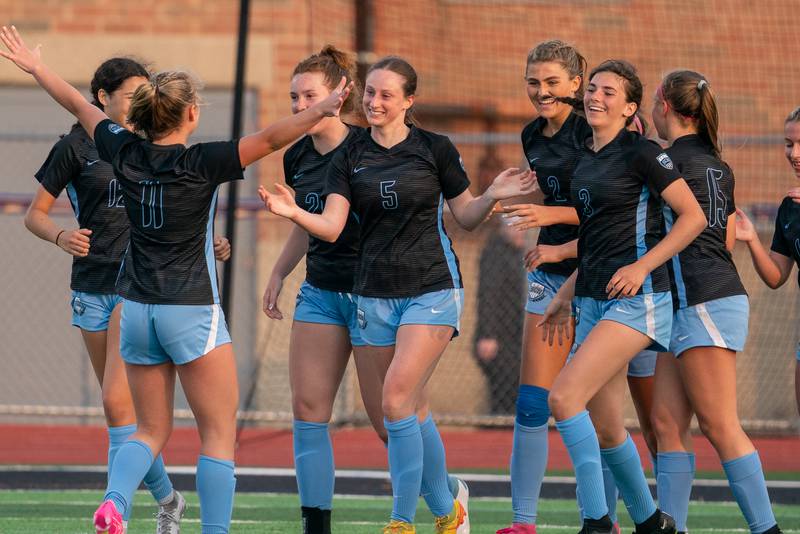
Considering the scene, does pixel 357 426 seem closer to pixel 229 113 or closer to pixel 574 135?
pixel 229 113

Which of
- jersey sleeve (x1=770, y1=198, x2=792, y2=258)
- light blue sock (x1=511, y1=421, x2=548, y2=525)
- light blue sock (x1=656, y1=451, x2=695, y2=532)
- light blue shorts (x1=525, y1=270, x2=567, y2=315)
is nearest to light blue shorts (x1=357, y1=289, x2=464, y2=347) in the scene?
light blue shorts (x1=525, y1=270, x2=567, y2=315)

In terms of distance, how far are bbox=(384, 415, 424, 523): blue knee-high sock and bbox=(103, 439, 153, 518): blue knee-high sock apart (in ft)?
3.34

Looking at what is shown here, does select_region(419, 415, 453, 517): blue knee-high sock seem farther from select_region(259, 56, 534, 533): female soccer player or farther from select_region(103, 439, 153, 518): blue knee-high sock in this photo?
select_region(103, 439, 153, 518): blue knee-high sock

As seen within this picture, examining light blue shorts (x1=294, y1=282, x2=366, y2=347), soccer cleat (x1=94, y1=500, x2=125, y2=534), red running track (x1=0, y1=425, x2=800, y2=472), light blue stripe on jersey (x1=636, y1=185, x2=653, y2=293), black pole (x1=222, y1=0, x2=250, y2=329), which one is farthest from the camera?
red running track (x1=0, y1=425, x2=800, y2=472)

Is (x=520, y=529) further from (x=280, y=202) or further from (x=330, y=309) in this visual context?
(x=280, y=202)

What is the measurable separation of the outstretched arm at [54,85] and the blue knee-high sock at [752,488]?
9.48 feet

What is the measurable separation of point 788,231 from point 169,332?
2870mm

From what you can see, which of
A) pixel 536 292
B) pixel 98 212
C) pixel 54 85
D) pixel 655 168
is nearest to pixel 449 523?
pixel 536 292

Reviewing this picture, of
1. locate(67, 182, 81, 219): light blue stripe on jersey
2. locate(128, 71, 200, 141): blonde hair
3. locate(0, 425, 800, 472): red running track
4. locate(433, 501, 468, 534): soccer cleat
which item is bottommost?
locate(0, 425, 800, 472): red running track

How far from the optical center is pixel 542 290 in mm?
5957

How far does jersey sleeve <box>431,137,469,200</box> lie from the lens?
18.3ft

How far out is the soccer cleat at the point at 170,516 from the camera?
575cm

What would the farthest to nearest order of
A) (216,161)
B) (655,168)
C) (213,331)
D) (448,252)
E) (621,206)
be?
(448,252) < (621,206) < (655,168) < (213,331) < (216,161)

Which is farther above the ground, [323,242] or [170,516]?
[323,242]
